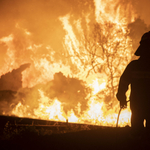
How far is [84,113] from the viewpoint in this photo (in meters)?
11.8

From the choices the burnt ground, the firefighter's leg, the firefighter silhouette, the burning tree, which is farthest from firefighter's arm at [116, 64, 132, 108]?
the burning tree

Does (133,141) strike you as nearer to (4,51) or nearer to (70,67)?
(70,67)

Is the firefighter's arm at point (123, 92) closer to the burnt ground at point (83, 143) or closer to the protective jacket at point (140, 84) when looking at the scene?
the protective jacket at point (140, 84)

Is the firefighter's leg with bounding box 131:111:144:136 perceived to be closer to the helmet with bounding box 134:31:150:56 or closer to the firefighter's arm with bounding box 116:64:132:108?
the firefighter's arm with bounding box 116:64:132:108

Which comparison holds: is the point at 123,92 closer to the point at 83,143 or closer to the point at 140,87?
the point at 140,87

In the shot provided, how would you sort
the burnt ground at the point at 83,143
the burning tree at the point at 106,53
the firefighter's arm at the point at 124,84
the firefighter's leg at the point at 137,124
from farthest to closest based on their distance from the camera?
the burning tree at the point at 106,53 → the firefighter's arm at the point at 124,84 → the firefighter's leg at the point at 137,124 → the burnt ground at the point at 83,143

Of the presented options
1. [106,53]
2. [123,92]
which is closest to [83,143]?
[123,92]

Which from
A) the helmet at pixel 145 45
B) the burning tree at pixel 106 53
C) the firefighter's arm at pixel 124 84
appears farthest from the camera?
the burning tree at pixel 106 53

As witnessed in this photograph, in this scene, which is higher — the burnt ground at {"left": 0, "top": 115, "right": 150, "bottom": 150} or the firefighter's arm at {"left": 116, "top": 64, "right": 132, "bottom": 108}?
the firefighter's arm at {"left": 116, "top": 64, "right": 132, "bottom": 108}

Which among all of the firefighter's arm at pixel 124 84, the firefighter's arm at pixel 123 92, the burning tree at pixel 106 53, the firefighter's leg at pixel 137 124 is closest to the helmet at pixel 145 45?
the firefighter's arm at pixel 124 84

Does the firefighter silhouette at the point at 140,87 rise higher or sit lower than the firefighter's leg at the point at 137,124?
higher

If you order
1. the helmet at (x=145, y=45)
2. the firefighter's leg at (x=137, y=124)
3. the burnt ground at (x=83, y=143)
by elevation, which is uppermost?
the helmet at (x=145, y=45)

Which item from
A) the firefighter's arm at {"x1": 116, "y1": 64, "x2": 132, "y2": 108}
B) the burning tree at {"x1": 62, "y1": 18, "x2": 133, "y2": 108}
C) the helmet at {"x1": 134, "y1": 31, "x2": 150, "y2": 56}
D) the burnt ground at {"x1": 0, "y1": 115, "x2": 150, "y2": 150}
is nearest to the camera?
the burnt ground at {"x1": 0, "y1": 115, "x2": 150, "y2": 150}

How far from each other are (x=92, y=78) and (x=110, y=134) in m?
9.23
